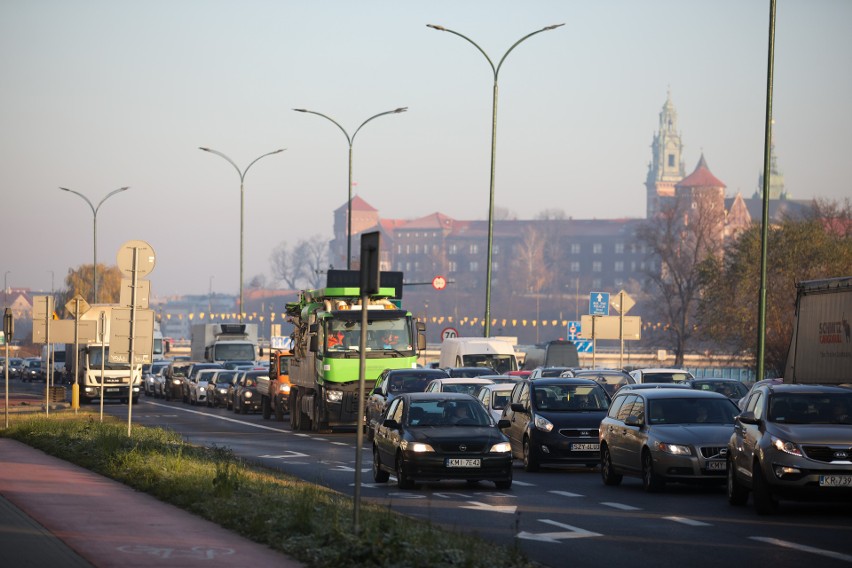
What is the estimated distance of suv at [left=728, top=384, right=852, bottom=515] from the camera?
17438 millimetres

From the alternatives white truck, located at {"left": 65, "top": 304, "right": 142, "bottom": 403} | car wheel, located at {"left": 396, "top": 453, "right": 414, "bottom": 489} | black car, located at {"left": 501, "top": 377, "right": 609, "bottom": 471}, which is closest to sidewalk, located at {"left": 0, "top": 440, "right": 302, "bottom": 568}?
car wheel, located at {"left": 396, "top": 453, "right": 414, "bottom": 489}

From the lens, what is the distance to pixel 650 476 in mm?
21391

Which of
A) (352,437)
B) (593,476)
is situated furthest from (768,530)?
(352,437)

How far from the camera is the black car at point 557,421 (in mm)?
26188

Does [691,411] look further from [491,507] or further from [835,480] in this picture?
[835,480]

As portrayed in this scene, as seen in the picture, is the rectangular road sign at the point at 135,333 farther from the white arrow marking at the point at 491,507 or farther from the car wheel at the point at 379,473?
the white arrow marking at the point at 491,507

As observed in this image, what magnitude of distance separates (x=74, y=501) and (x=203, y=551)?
5.11 m

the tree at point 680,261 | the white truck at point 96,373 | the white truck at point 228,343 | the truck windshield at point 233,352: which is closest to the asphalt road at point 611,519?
the white truck at point 96,373

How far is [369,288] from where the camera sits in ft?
44.4

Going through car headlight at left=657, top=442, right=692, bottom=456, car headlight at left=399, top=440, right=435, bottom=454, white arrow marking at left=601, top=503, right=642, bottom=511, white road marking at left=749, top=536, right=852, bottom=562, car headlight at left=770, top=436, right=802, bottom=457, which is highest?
car headlight at left=770, top=436, right=802, bottom=457

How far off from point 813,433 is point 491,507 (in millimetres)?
4124

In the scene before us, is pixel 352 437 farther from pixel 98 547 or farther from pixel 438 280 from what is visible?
pixel 438 280

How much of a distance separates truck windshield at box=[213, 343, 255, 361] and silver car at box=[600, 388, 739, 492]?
52.8 m

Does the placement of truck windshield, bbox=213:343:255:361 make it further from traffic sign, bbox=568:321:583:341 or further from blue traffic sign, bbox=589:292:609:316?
blue traffic sign, bbox=589:292:609:316
